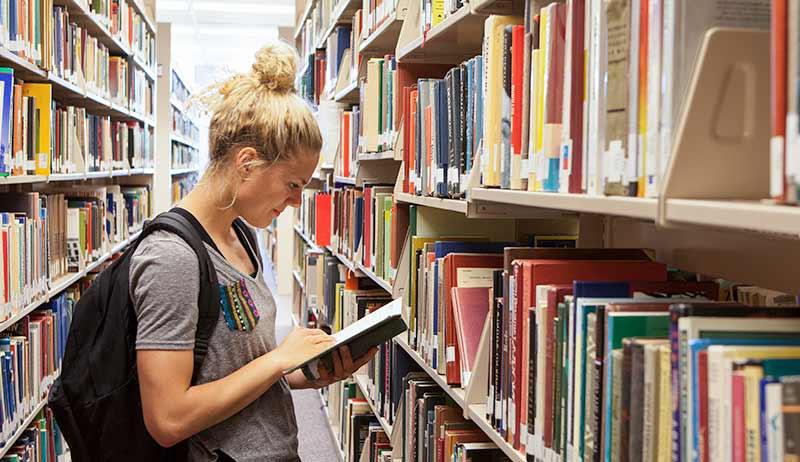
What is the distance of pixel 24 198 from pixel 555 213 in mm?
2206

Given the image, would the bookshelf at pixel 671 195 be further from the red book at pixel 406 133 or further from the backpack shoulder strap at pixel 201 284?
the backpack shoulder strap at pixel 201 284

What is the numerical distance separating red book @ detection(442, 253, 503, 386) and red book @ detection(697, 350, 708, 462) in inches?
39.5

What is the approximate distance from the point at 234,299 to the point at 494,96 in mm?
625

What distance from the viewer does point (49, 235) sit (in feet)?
11.1

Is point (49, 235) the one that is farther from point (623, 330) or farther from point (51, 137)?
point (623, 330)

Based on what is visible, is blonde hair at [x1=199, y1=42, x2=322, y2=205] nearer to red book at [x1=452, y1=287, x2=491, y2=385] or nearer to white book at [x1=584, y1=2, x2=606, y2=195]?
red book at [x1=452, y1=287, x2=491, y2=385]

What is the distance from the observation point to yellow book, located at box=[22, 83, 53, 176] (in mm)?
3073

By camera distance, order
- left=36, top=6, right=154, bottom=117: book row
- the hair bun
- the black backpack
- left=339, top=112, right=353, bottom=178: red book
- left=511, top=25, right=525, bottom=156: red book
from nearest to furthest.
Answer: left=511, top=25, right=525, bottom=156: red book, the black backpack, the hair bun, left=36, top=6, right=154, bottom=117: book row, left=339, top=112, right=353, bottom=178: red book

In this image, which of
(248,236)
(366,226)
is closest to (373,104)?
(366,226)

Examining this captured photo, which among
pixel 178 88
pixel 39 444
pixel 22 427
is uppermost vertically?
pixel 178 88

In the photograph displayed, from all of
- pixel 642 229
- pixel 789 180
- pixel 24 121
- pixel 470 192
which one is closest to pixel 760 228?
pixel 789 180

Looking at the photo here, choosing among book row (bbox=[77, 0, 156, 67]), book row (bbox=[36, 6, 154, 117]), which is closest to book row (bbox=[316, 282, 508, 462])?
book row (bbox=[36, 6, 154, 117])

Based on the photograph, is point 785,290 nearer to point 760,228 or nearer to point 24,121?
point 760,228

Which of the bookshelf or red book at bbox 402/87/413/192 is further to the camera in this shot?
red book at bbox 402/87/413/192
